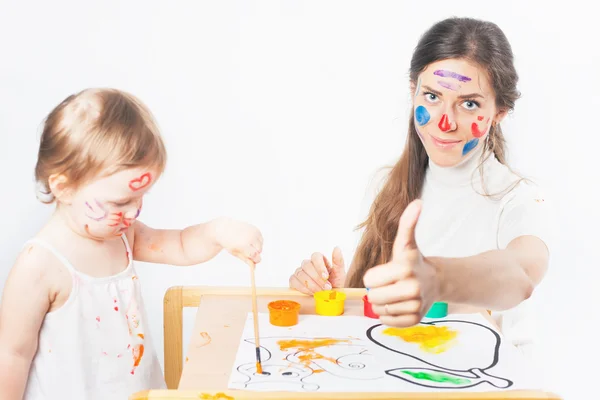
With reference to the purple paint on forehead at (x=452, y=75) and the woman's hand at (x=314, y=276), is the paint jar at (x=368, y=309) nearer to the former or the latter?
the woman's hand at (x=314, y=276)

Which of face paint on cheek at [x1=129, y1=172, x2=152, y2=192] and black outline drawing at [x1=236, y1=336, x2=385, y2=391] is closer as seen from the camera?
black outline drawing at [x1=236, y1=336, x2=385, y2=391]

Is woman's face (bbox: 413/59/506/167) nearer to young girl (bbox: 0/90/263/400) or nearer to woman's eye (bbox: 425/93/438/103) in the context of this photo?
woman's eye (bbox: 425/93/438/103)

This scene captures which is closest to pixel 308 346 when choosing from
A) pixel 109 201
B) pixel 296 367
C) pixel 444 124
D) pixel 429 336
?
pixel 296 367

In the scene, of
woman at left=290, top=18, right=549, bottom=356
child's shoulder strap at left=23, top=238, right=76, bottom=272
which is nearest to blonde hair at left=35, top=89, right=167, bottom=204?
child's shoulder strap at left=23, top=238, right=76, bottom=272

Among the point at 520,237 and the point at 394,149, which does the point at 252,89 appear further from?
the point at 520,237

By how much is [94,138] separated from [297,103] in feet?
3.21

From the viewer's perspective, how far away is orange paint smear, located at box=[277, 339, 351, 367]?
128 cm

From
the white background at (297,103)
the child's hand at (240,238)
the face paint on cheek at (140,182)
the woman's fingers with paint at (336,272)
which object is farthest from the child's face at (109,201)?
the white background at (297,103)

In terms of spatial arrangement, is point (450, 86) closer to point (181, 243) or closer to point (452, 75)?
point (452, 75)

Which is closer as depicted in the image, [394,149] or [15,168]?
[15,168]

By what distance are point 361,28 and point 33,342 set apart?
1311 mm

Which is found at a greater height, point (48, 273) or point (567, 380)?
point (48, 273)

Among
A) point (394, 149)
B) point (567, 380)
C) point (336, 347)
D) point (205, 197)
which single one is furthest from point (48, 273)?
point (567, 380)

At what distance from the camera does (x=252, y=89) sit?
2.21 metres
